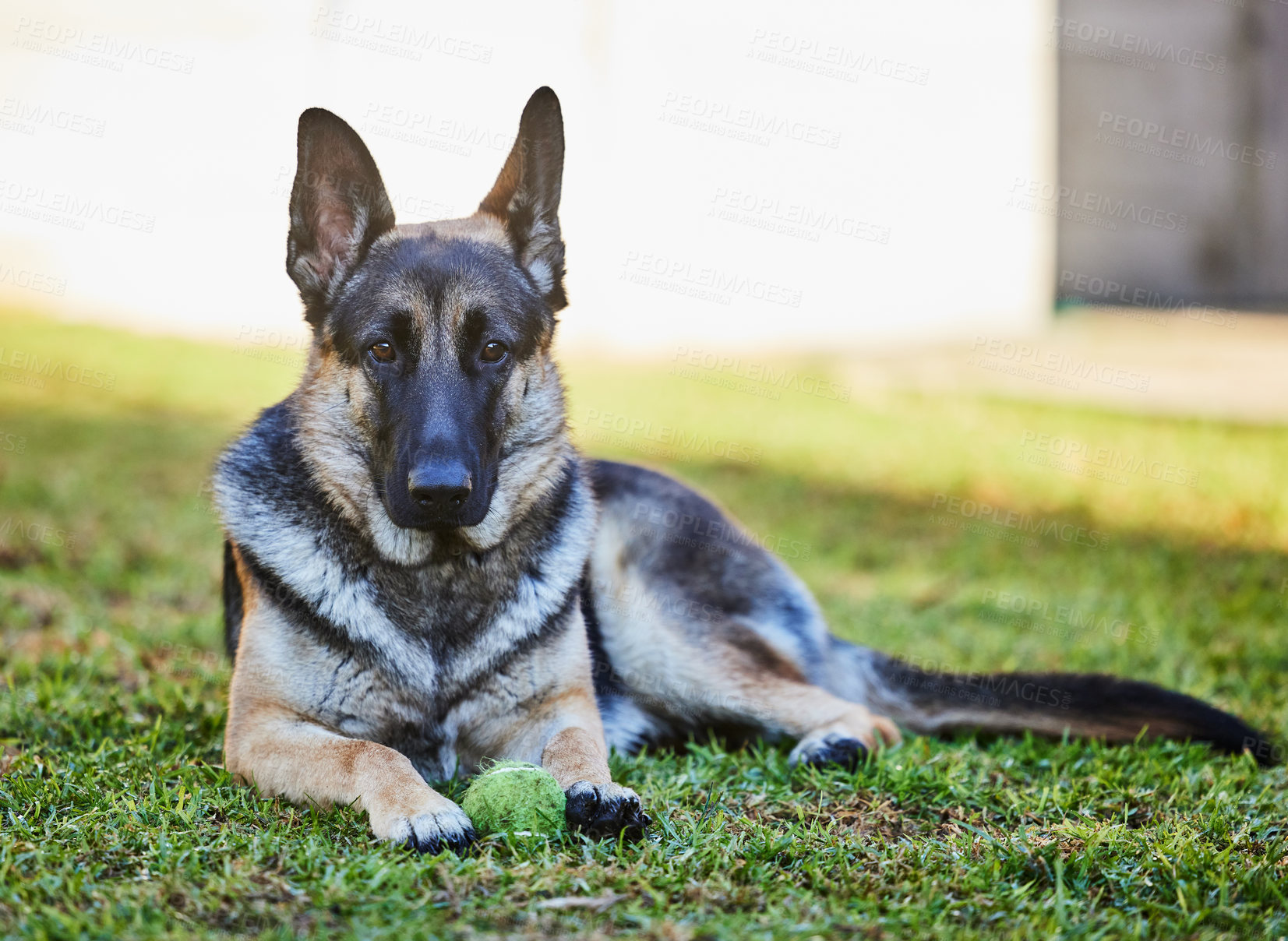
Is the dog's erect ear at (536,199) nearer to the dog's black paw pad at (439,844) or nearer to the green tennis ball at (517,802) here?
the green tennis ball at (517,802)

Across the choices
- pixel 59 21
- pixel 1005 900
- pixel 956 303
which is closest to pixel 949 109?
pixel 956 303

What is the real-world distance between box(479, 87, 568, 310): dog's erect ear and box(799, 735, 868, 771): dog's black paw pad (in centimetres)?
183

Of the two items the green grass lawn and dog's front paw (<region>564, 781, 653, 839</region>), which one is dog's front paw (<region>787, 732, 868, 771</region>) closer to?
the green grass lawn

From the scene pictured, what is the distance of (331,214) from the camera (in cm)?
378

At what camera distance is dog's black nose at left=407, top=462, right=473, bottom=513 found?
3.21m

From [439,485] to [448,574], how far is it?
57cm

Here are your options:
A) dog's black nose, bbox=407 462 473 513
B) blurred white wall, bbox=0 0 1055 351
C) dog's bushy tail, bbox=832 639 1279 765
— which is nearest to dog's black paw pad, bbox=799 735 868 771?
dog's bushy tail, bbox=832 639 1279 765

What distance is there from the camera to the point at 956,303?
46.9ft

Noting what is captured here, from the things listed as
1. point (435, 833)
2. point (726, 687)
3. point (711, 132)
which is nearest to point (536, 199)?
point (726, 687)

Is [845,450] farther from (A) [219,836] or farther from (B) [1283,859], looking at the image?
(A) [219,836]

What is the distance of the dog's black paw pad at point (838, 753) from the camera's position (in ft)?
12.7

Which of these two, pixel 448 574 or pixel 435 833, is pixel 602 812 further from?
pixel 448 574

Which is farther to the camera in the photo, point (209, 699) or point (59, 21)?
point (59, 21)

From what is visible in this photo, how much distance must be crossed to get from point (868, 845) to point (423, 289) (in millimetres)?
2167
